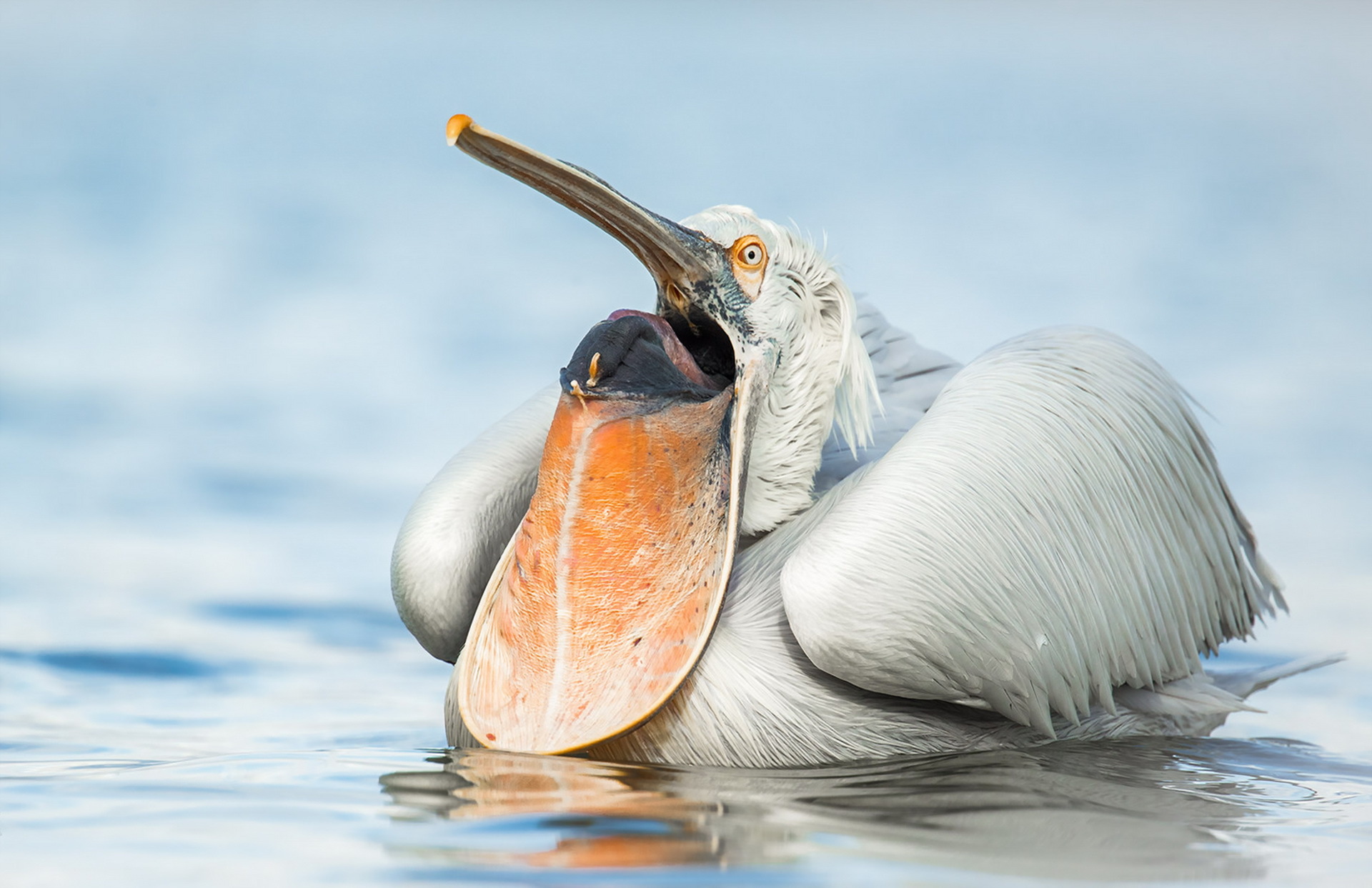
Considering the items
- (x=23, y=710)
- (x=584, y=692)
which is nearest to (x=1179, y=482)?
(x=584, y=692)

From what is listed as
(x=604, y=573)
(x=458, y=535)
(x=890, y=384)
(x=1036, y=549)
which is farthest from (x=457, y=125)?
(x=890, y=384)

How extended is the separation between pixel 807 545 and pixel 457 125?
1045mm

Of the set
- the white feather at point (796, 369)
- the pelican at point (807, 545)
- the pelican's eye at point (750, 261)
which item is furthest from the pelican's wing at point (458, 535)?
the pelican's eye at point (750, 261)

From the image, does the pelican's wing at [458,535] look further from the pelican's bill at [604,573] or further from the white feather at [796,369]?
the white feather at [796,369]

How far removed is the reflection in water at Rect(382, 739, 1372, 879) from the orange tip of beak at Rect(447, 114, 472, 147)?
1207 mm

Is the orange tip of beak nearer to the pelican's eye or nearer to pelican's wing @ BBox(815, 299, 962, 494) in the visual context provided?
the pelican's eye

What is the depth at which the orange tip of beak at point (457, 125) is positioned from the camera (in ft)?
9.52

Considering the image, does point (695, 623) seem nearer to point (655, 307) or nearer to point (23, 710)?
point (655, 307)

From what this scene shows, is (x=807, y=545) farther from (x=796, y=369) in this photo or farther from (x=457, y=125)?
(x=457, y=125)

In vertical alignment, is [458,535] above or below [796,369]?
below

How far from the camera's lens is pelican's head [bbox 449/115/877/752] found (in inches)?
122

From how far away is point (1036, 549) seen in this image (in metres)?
3.15

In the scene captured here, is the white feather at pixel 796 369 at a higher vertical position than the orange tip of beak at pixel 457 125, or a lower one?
lower

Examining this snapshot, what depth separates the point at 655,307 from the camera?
3.55 m
